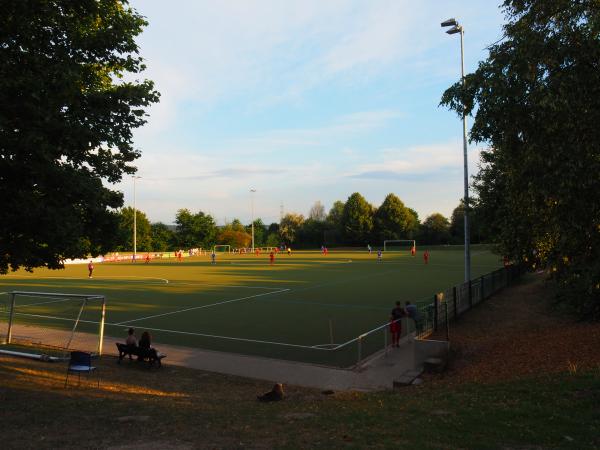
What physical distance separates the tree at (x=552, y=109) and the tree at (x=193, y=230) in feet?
353

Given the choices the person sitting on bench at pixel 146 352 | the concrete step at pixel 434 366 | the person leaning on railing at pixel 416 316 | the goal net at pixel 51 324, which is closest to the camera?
the concrete step at pixel 434 366

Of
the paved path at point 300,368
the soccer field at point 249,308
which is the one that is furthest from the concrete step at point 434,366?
the soccer field at point 249,308

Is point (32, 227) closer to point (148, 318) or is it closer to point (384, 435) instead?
point (384, 435)

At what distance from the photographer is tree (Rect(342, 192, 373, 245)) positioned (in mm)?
122312

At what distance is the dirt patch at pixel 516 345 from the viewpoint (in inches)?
444

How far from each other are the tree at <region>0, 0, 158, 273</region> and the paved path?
5128 mm

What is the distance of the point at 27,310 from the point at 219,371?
1672cm

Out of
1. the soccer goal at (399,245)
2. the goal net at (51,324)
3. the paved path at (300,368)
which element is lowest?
the paved path at (300,368)

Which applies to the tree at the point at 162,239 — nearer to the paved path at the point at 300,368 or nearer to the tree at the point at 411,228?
→ the tree at the point at 411,228

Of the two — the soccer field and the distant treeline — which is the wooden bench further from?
the distant treeline

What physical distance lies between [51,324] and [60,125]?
628 inches

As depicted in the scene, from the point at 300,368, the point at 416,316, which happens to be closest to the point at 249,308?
the point at 416,316

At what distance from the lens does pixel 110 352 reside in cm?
1672

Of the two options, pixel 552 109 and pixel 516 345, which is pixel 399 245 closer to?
pixel 516 345
